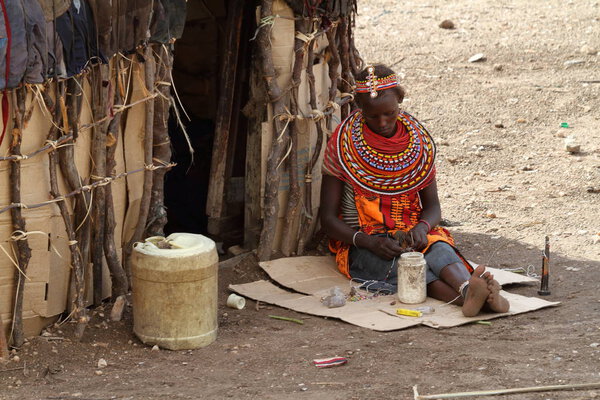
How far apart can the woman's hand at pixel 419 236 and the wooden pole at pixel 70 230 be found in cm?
180

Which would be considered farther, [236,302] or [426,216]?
[426,216]

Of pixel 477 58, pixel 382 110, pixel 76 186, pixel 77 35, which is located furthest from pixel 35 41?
pixel 477 58

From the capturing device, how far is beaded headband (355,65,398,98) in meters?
5.19

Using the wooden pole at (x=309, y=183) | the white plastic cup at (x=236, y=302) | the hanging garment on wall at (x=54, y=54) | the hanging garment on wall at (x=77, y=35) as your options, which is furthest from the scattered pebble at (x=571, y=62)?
the hanging garment on wall at (x=54, y=54)

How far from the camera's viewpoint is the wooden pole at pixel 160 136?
5.00 m

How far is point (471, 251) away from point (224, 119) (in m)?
1.82

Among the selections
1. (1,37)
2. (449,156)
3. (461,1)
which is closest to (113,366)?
(1,37)

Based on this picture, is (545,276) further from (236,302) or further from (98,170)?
(98,170)

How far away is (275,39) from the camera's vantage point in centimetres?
560

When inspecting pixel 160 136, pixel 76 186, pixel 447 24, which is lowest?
pixel 76 186

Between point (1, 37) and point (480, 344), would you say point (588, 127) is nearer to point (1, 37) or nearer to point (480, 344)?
point (480, 344)

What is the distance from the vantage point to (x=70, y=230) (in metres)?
4.54

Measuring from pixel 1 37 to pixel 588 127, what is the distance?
6.19 metres

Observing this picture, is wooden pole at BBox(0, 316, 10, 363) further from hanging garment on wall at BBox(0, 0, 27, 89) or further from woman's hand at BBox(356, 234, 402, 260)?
woman's hand at BBox(356, 234, 402, 260)
